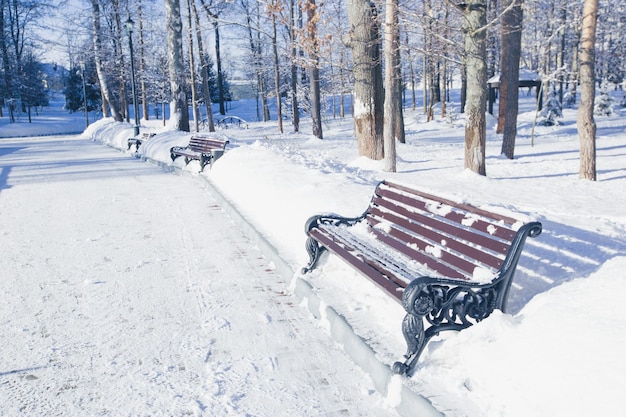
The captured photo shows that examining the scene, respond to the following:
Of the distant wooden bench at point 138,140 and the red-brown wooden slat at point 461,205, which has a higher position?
the distant wooden bench at point 138,140

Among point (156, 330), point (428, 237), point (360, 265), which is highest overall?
point (428, 237)

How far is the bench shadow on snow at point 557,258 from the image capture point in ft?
13.0

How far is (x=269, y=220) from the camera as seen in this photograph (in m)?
7.20

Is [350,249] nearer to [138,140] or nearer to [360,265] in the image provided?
[360,265]

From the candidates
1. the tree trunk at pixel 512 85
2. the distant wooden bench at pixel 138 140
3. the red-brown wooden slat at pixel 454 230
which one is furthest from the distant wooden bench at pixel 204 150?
the tree trunk at pixel 512 85

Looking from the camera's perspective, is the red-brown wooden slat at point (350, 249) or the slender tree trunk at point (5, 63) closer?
the red-brown wooden slat at point (350, 249)

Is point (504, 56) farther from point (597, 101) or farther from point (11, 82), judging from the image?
point (11, 82)

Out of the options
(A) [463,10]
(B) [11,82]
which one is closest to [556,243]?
(A) [463,10]

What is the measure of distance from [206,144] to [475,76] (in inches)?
245

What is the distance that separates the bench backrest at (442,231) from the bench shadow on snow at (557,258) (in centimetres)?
39

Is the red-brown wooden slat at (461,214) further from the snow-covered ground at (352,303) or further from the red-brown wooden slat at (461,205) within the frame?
the snow-covered ground at (352,303)

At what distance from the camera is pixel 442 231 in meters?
4.03

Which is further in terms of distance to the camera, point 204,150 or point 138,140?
point 138,140

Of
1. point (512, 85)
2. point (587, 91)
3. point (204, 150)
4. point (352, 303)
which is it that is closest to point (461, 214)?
point (352, 303)
